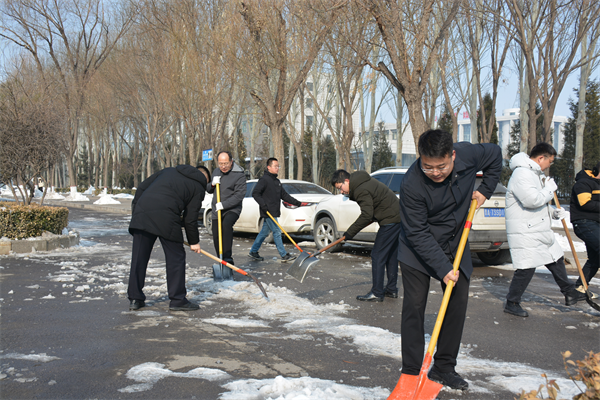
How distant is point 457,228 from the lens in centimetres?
347

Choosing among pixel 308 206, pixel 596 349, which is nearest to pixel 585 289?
pixel 596 349

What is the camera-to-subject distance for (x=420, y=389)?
9.91 ft

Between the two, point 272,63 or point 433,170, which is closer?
point 433,170

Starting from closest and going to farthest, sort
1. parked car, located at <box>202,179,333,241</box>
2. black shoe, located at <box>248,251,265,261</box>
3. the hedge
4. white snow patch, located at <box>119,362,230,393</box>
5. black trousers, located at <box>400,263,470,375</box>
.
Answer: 1. black trousers, located at <box>400,263,470,375</box>
2. white snow patch, located at <box>119,362,230,393</box>
3. black shoe, located at <box>248,251,265,261</box>
4. the hedge
5. parked car, located at <box>202,179,333,241</box>

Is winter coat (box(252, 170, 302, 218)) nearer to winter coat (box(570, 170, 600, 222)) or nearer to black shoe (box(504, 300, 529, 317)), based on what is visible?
black shoe (box(504, 300, 529, 317))

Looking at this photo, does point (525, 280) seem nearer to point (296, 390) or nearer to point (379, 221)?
point (379, 221)

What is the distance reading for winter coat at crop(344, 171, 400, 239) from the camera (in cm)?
645

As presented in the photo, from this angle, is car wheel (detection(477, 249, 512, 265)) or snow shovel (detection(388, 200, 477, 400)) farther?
car wheel (detection(477, 249, 512, 265))

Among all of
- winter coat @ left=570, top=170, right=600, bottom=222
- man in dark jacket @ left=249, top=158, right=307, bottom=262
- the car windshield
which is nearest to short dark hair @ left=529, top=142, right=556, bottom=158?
winter coat @ left=570, top=170, right=600, bottom=222

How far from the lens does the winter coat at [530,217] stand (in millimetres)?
5520

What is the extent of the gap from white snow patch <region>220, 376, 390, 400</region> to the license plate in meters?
5.68

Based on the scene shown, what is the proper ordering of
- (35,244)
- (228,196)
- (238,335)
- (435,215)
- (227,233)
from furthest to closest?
(35,244) < (228,196) < (227,233) < (238,335) < (435,215)

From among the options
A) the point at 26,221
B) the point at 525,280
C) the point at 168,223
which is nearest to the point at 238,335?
the point at 168,223

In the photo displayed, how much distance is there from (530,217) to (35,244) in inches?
345
